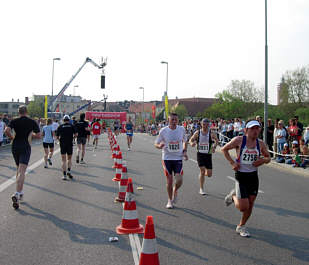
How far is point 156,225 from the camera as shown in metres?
6.13

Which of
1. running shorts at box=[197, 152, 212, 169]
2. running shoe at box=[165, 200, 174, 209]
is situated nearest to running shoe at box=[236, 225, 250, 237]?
running shoe at box=[165, 200, 174, 209]

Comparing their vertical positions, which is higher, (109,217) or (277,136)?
(277,136)

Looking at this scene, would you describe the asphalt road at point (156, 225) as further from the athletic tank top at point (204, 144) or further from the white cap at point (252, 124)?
the white cap at point (252, 124)

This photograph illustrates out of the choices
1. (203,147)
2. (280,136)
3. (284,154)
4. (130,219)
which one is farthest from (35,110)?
(130,219)

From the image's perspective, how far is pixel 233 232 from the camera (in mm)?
5828

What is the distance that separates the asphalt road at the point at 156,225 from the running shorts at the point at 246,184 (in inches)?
25.4

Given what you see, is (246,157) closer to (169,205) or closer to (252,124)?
(252,124)

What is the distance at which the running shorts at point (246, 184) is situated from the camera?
5582 mm

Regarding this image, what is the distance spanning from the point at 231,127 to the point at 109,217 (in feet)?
64.5

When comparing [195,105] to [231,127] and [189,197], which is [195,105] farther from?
[189,197]

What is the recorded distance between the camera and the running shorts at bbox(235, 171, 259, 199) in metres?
5.58

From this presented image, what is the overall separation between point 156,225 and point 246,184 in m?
1.58

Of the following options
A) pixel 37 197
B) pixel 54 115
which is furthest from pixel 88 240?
pixel 54 115

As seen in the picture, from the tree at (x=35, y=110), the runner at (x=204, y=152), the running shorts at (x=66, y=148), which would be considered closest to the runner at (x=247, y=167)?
the runner at (x=204, y=152)
